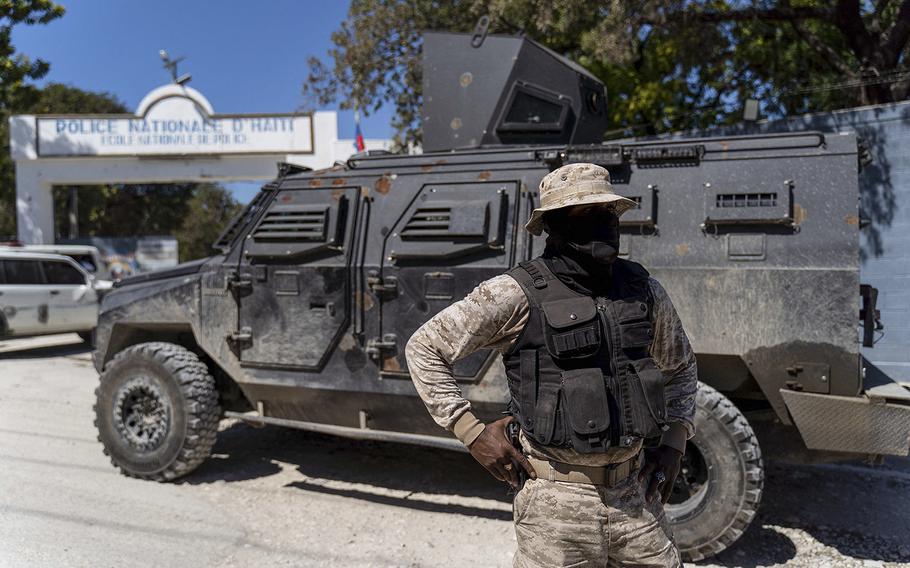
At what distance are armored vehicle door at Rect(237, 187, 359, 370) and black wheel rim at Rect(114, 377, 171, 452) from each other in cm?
75

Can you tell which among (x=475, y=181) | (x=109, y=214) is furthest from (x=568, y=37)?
(x=109, y=214)

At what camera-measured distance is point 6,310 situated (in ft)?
34.1

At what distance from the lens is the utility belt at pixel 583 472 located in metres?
2.13

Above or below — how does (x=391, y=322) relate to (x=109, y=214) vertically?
below

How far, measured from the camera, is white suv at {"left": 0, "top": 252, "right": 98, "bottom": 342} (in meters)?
10.5

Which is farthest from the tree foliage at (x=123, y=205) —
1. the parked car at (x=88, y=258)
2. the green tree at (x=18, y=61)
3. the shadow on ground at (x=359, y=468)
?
the shadow on ground at (x=359, y=468)

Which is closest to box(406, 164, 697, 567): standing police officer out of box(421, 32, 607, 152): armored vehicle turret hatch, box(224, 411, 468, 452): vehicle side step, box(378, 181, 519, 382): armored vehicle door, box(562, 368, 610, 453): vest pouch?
box(562, 368, 610, 453): vest pouch

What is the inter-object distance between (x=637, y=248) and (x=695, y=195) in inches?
16.3

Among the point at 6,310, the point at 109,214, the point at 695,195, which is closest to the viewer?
the point at 695,195

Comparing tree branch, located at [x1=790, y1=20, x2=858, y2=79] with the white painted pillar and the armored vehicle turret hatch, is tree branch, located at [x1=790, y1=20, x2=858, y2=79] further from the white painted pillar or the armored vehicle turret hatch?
the white painted pillar

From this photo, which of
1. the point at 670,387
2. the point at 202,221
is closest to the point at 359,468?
the point at 670,387

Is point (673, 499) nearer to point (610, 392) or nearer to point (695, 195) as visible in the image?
point (695, 195)

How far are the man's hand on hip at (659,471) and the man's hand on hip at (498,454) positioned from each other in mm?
372

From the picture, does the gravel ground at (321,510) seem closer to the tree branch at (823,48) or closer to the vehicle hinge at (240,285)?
the vehicle hinge at (240,285)
